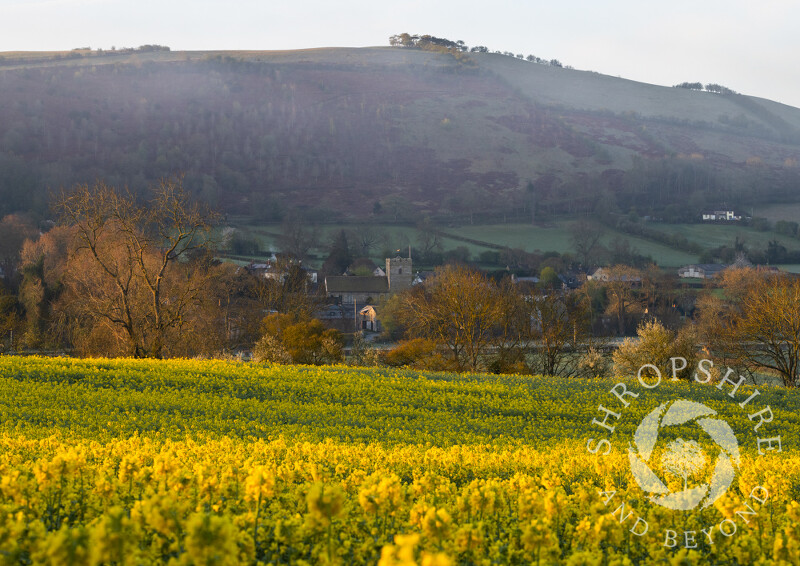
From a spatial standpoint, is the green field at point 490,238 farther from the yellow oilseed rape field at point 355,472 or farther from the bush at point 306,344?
the yellow oilseed rape field at point 355,472

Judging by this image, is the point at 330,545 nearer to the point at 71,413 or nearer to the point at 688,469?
the point at 688,469

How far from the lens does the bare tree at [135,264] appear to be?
1378 inches

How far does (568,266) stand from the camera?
13600 centimetres

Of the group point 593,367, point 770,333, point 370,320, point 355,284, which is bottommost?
point 370,320

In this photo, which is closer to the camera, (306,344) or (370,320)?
(306,344)

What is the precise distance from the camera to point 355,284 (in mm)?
118688

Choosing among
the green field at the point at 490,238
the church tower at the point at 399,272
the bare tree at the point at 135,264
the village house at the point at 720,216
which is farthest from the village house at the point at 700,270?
the bare tree at the point at 135,264

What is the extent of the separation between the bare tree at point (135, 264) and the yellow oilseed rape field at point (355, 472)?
11.1 meters

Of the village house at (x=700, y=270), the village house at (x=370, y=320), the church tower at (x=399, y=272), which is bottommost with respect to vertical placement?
the village house at (x=370, y=320)

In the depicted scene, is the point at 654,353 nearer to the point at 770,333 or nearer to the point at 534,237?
the point at 770,333

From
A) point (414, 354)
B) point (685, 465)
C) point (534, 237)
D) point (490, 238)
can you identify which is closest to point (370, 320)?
point (414, 354)

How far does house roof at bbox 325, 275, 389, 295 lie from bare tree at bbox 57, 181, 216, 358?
60.7 meters

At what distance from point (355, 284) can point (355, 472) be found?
11091 cm

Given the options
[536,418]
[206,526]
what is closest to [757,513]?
[206,526]
